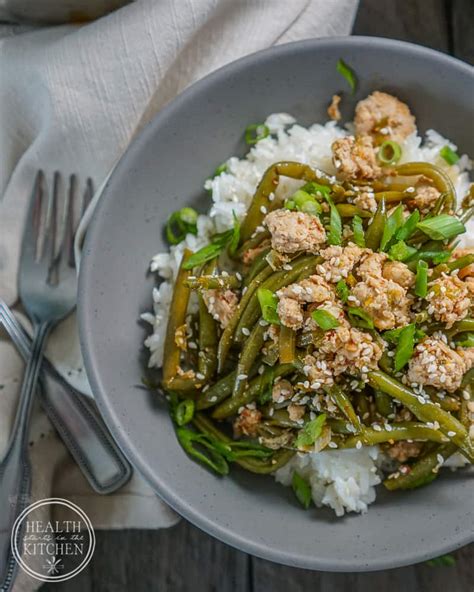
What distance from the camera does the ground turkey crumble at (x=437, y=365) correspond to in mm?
2000

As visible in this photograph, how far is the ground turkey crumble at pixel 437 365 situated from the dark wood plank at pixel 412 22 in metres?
1.51

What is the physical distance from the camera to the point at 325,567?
2180mm

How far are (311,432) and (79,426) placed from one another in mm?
951

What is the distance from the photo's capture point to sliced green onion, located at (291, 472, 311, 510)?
2373 millimetres

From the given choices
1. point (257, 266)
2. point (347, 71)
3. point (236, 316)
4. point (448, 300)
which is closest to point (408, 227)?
point (448, 300)

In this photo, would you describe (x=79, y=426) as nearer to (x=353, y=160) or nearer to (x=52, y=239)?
(x=52, y=239)

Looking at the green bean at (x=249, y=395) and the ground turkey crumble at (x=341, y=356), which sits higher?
the ground turkey crumble at (x=341, y=356)

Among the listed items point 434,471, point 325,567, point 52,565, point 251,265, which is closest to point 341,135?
point 251,265

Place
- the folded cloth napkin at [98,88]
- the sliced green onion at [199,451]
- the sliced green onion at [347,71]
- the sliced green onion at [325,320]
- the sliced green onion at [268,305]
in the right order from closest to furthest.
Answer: the sliced green onion at [325,320] < the sliced green onion at [268,305] < the sliced green onion at [199,451] < the sliced green onion at [347,71] < the folded cloth napkin at [98,88]

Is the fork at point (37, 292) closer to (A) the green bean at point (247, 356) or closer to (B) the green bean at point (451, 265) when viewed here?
(A) the green bean at point (247, 356)

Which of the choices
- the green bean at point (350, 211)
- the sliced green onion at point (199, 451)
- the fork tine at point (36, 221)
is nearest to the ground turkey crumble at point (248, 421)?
the sliced green onion at point (199, 451)

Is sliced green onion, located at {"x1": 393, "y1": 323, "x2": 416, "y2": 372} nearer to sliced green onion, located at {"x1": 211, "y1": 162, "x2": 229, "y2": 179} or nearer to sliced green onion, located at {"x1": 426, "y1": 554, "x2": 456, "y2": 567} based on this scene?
sliced green onion, located at {"x1": 211, "y1": 162, "x2": 229, "y2": 179}

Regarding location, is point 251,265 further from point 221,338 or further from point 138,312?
point 138,312

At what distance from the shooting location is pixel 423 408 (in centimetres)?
207
